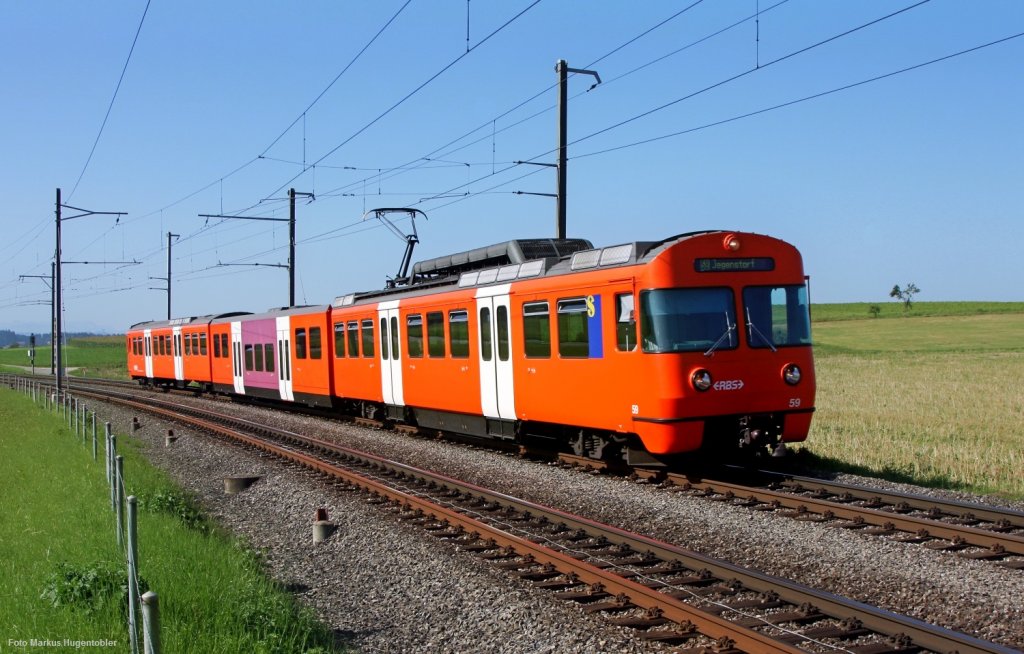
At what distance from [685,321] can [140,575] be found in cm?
676

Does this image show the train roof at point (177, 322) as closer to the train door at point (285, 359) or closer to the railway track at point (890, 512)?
the train door at point (285, 359)

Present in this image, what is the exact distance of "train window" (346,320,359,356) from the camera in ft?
72.1

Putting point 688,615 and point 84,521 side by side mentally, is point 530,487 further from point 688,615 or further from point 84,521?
point 688,615

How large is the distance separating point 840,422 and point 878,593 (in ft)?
42.8

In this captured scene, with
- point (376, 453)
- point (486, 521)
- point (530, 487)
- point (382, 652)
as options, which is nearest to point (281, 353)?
point (376, 453)

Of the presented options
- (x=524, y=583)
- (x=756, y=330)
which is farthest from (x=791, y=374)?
(x=524, y=583)

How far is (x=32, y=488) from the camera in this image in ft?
43.2

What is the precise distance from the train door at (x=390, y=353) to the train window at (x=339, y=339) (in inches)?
106

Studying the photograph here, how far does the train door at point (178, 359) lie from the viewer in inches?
1543

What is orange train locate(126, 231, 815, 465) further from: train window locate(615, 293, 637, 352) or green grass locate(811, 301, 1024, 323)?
green grass locate(811, 301, 1024, 323)

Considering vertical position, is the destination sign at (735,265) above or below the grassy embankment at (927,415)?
above

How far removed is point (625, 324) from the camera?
12.1m

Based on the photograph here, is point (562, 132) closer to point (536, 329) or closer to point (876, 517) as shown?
point (536, 329)

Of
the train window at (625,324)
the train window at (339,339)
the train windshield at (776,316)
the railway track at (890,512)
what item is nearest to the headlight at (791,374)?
the train windshield at (776,316)
